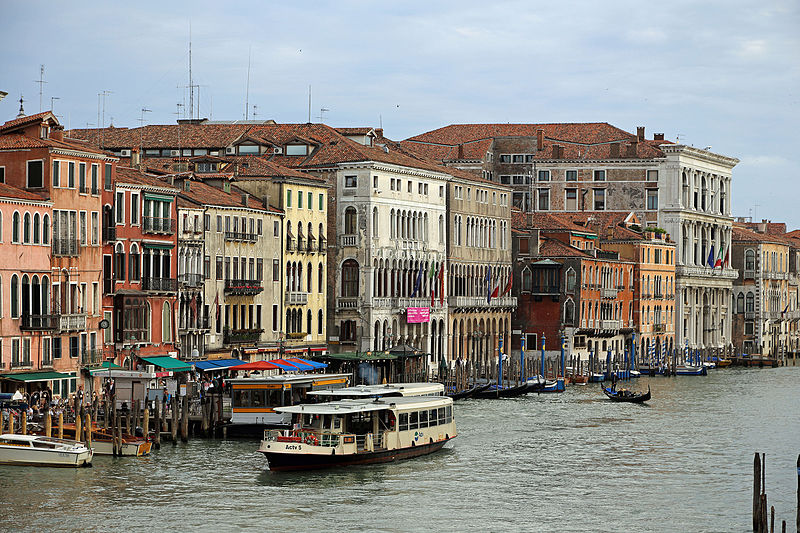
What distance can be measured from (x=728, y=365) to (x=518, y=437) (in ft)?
153

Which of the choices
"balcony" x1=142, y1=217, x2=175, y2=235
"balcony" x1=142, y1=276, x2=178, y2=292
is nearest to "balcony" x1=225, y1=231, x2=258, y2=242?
"balcony" x1=142, y1=217, x2=175, y2=235

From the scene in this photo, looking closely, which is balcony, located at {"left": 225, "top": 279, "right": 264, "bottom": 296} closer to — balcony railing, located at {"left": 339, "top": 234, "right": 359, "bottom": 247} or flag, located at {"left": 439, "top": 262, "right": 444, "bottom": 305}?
balcony railing, located at {"left": 339, "top": 234, "right": 359, "bottom": 247}

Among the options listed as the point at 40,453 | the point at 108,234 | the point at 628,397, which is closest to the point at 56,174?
the point at 108,234

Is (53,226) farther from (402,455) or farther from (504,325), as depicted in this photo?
(504,325)

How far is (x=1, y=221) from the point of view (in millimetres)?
43531

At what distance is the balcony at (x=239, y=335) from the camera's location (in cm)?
5416

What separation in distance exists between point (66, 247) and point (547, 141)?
1861 inches

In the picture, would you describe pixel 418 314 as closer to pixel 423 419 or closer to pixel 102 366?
pixel 102 366

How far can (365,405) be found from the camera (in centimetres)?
4006

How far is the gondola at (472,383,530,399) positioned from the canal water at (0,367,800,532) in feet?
33.6

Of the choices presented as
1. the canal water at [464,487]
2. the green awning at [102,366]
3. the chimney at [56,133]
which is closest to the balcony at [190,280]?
the green awning at [102,366]

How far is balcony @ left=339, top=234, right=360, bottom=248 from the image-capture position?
62.8 metres

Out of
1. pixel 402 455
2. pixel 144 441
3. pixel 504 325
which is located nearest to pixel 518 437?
pixel 402 455

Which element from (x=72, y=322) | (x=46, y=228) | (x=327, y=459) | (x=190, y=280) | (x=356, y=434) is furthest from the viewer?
(x=190, y=280)
